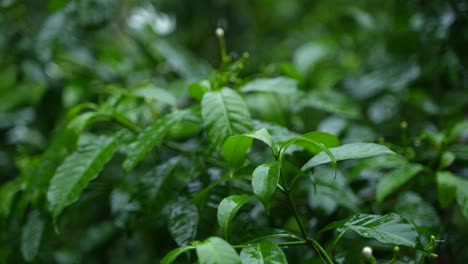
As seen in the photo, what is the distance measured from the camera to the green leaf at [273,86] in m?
1.01

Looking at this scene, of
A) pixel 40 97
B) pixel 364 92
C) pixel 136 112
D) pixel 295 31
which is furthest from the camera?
pixel 295 31

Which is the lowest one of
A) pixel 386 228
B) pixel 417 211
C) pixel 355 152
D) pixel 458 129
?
pixel 417 211

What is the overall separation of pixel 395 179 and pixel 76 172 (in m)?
0.68

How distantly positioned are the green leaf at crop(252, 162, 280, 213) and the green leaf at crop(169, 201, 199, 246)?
0.79 feet

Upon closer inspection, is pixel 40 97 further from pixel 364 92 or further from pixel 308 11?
pixel 308 11

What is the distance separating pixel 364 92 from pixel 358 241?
0.65 meters

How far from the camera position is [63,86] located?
1644 millimetres

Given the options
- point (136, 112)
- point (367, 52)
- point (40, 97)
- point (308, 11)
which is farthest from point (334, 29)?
point (40, 97)

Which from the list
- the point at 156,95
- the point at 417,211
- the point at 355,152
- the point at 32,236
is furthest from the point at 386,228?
the point at 32,236

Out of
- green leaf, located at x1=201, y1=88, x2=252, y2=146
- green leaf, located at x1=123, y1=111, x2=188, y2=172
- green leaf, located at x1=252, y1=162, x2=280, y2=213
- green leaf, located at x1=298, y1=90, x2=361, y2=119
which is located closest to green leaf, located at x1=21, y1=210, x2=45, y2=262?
green leaf, located at x1=123, y1=111, x2=188, y2=172

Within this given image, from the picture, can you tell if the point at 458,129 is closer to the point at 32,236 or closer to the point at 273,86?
the point at 273,86

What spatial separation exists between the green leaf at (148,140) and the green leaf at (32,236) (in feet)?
1.10

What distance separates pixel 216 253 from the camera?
0.61 m

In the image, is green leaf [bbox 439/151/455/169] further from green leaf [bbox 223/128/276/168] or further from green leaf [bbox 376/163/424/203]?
green leaf [bbox 223/128/276/168]
